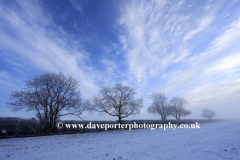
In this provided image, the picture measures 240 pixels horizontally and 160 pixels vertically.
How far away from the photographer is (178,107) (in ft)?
200

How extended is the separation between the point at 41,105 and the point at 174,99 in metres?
62.7

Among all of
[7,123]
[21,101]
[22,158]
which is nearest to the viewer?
[22,158]

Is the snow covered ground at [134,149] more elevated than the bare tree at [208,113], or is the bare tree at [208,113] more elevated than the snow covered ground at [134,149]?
the snow covered ground at [134,149]

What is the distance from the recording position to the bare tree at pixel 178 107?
196ft

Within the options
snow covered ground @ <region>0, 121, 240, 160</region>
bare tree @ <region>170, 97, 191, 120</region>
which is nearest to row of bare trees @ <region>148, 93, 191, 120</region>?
bare tree @ <region>170, 97, 191, 120</region>

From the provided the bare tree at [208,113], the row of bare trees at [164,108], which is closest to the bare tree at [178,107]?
the row of bare trees at [164,108]

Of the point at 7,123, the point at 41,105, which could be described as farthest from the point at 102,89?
the point at 7,123

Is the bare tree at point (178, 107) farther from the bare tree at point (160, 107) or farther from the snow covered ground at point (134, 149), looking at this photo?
the snow covered ground at point (134, 149)

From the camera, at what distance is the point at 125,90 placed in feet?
110

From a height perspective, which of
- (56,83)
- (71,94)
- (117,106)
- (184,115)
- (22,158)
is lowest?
(184,115)

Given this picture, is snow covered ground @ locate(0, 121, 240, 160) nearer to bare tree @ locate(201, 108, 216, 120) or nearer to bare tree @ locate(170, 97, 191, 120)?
bare tree @ locate(170, 97, 191, 120)

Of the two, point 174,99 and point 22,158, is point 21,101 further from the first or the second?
point 174,99

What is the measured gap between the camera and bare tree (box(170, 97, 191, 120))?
196 feet

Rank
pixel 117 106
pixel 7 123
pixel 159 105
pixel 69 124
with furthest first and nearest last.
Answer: pixel 159 105 → pixel 117 106 → pixel 69 124 → pixel 7 123
